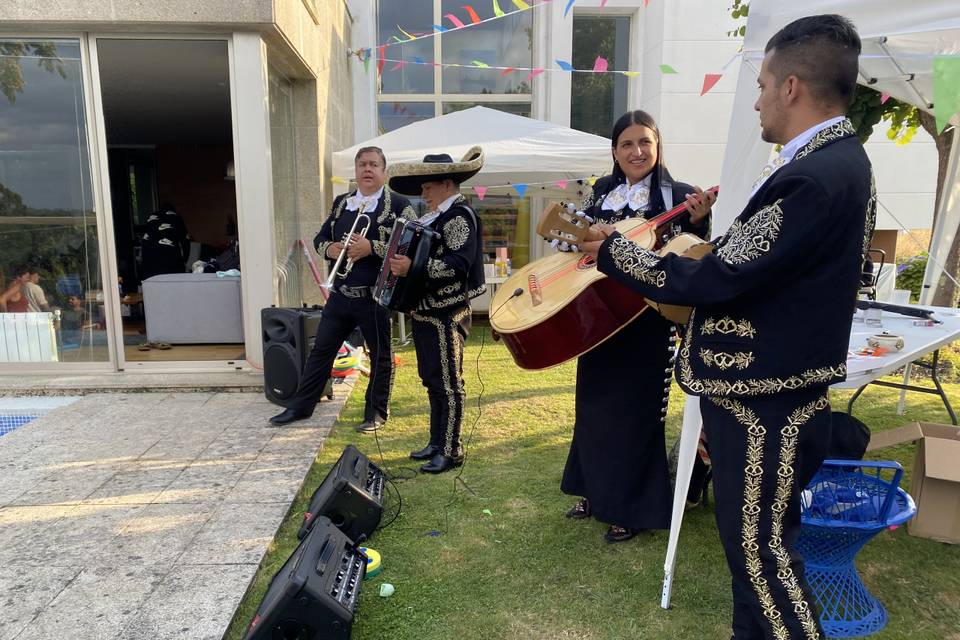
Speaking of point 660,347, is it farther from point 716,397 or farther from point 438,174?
point 438,174

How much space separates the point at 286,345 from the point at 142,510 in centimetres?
177

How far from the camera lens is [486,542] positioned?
2.97m

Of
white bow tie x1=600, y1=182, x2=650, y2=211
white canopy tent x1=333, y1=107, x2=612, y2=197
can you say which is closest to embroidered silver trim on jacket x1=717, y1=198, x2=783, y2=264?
white bow tie x1=600, y1=182, x2=650, y2=211

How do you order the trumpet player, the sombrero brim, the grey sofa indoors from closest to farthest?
the sombrero brim
the trumpet player
the grey sofa indoors

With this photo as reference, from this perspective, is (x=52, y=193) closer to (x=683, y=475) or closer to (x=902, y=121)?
(x=683, y=475)

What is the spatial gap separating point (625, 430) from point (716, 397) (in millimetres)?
1044

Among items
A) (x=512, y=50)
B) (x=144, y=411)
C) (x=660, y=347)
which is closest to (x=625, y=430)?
(x=660, y=347)

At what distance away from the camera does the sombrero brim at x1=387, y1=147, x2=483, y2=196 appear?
3.45 m

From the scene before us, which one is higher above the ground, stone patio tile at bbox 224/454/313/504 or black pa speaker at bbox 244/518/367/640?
black pa speaker at bbox 244/518/367/640

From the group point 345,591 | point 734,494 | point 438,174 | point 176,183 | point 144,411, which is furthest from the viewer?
point 176,183

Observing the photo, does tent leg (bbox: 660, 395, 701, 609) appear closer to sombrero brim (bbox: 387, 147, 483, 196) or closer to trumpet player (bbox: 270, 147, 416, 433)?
sombrero brim (bbox: 387, 147, 483, 196)

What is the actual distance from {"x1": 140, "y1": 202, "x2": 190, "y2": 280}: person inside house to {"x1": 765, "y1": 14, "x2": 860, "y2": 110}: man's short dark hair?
8.42 meters

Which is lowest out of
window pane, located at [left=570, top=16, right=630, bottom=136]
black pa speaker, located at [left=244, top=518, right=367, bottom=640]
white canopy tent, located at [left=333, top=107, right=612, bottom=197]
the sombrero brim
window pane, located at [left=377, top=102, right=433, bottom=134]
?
black pa speaker, located at [left=244, top=518, right=367, bottom=640]

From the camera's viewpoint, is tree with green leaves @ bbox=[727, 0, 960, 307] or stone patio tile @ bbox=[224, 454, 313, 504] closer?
stone patio tile @ bbox=[224, 454, 313, 504]
